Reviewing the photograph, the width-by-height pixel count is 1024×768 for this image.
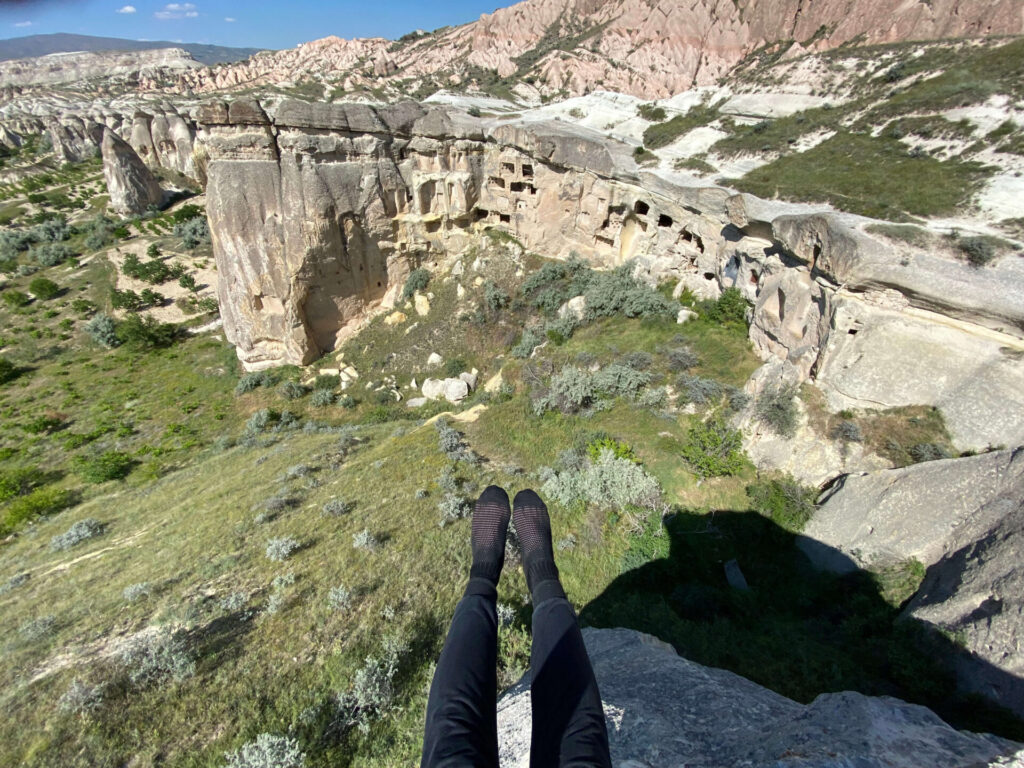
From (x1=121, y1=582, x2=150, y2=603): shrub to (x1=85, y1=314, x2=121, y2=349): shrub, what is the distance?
21.6m

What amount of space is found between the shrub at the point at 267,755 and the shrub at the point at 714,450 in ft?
26.8

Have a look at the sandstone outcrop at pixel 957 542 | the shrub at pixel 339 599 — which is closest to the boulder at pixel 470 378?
the shrub at pixel 339 599

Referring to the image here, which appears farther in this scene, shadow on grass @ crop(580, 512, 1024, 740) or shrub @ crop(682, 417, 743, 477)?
shrub @ crop(682, 417, 743, 477)

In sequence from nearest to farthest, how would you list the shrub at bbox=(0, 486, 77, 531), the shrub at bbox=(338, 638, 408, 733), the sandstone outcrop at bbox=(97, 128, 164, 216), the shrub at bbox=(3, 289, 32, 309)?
the shrub at bbox=(338, 638, 408, 733), the shrub at bbox=(0, 486, 77, 531), the shrub at bbox=(3, 289, 32, 309), the sandstone outcrop at bbox=(97, 128, 164, 216)

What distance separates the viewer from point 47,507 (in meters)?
11.6

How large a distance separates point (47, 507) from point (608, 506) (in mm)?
15604

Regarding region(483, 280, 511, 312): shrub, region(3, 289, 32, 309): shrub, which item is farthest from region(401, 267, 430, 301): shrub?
region(3, 289, 32, 309): shrub

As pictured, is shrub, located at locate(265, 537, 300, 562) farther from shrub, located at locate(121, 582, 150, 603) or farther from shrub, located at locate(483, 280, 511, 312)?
shrub, located at locate(483, 280, 511, 312)

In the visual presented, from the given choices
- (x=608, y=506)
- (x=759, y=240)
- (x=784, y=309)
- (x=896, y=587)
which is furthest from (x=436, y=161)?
(x=896, y=587)

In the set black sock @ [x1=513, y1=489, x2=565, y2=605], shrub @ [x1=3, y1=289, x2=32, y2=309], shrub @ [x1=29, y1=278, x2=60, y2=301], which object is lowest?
shrub @ [x1=3, y1=289, x2=32, y2=309]

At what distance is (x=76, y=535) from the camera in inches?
368

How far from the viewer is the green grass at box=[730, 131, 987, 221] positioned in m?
10.1

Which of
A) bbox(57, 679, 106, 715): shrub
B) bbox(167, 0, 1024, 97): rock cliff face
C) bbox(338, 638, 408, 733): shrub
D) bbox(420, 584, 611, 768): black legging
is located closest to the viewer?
bbox(420, 584, 611, 768): black legging

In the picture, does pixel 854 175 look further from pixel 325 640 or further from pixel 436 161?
pixel 325 640
